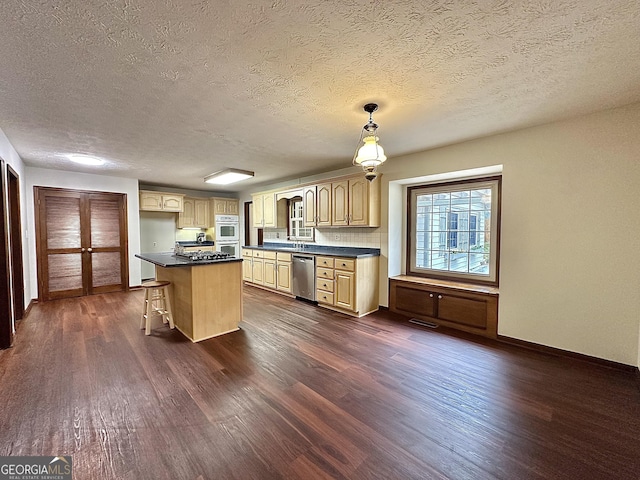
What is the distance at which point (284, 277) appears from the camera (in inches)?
209

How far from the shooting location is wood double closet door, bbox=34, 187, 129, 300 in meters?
4.89

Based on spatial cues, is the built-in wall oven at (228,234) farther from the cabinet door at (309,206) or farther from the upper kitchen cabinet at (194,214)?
the cabinet door at (309,206)

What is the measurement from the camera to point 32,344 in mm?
3049

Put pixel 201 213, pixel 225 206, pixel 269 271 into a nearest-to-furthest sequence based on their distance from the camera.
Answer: pixel 269 271
pixel 201 213
pixel 225 206

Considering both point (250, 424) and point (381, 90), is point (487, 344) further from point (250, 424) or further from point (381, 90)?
point (381, 90)

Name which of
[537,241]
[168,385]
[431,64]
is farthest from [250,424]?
[537,241]

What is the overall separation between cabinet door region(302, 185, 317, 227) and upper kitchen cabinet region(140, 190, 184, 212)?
130 inches

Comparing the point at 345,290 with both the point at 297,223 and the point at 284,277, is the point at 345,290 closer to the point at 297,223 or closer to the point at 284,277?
the point at 284,277

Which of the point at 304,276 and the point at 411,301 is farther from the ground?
the point at 304,276

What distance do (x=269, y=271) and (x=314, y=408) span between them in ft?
12.6

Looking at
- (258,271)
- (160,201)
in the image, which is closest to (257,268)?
(258,271)

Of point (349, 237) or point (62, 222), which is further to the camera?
point (62, 222)

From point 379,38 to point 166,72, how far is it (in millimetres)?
1391

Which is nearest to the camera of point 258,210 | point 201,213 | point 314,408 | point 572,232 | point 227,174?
point 314,408
